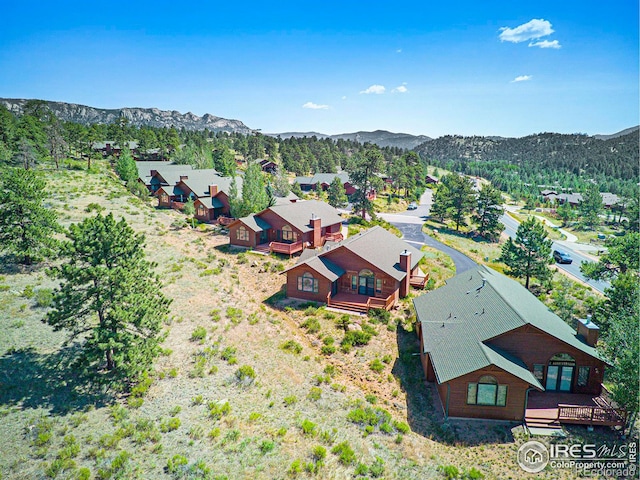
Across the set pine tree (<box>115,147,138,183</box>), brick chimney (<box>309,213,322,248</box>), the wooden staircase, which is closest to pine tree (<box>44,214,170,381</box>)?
the wooden staircase

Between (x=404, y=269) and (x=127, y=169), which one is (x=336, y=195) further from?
(x=404, y=269)

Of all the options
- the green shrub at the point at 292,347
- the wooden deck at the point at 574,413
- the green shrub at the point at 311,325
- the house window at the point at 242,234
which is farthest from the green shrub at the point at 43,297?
the wooden deck at the point at 574,413

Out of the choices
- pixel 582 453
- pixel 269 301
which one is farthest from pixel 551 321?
pixel 269 301

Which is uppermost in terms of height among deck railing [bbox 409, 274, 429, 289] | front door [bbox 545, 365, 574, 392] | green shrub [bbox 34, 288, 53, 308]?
green shrub [bbox 34, 288, 53, 308]

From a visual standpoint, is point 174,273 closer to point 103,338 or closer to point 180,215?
point 103,338

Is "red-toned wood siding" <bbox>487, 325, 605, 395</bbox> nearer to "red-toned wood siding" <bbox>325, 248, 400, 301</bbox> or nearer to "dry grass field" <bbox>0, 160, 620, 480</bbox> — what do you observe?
"dry grass field" <bbox>0, 160, 620, 480</bbox>

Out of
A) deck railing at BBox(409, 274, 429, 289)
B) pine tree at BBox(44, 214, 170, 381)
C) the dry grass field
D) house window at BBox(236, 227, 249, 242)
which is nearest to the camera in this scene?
the dry grass field

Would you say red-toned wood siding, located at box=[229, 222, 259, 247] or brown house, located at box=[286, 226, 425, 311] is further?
red-toned wood siding, located at box=[229, 222, 259, 247]
